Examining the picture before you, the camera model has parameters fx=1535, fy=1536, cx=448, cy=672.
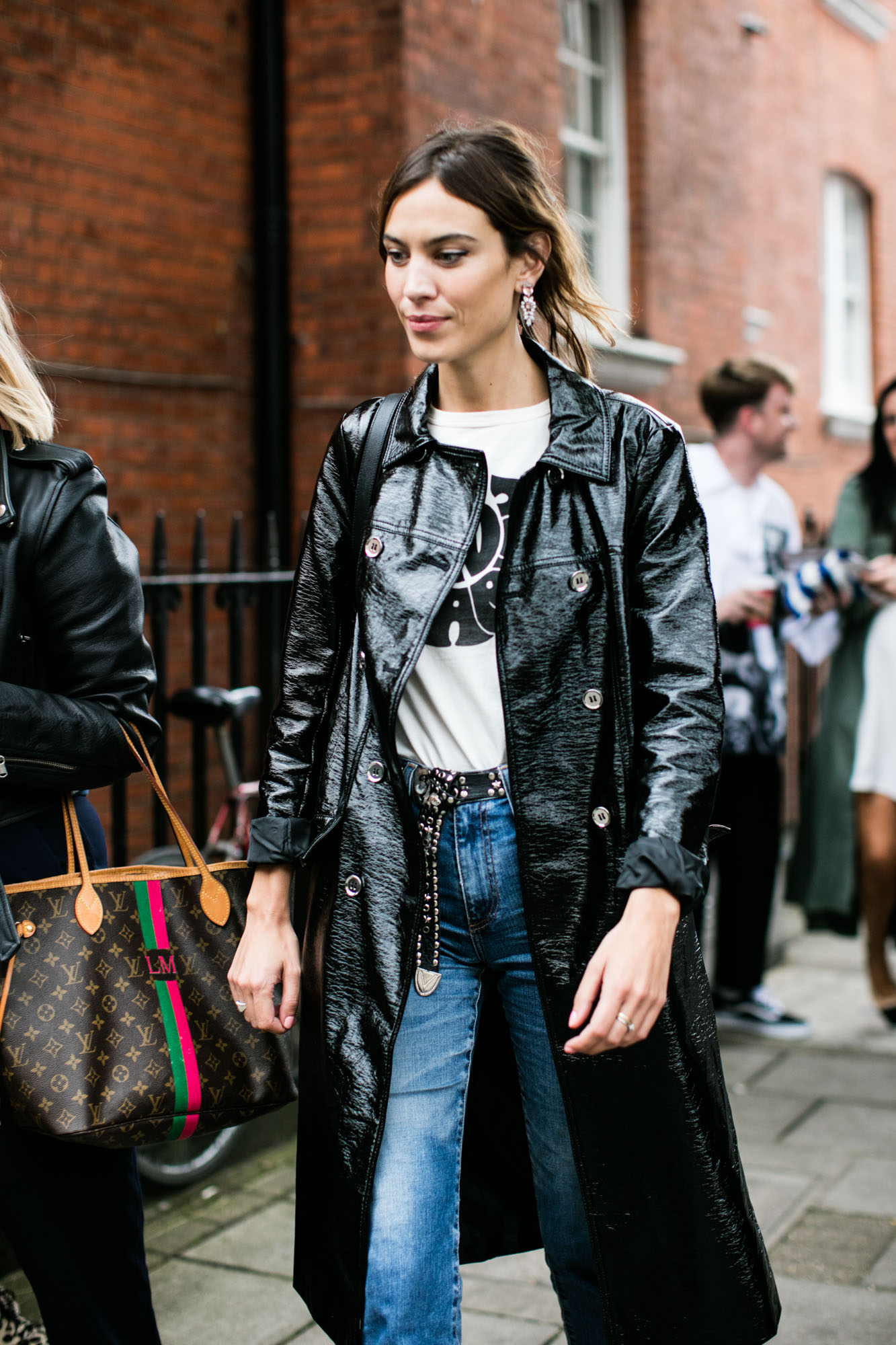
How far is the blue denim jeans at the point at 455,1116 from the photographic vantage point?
2.09 m

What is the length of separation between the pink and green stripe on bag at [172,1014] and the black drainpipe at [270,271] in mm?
4226

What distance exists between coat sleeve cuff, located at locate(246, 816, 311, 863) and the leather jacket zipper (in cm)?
31

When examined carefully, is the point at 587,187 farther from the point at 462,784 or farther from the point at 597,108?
the point at 462,784

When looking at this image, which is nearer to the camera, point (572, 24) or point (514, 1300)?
point (514, 1300)

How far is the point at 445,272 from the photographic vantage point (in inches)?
81.7

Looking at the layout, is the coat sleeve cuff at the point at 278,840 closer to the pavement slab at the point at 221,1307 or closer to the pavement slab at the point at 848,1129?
the pavement slab at the point at 221,1307

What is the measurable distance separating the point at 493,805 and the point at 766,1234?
7.36 feet

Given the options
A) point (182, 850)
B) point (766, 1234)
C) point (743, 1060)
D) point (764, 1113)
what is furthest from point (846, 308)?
point (182, 850)

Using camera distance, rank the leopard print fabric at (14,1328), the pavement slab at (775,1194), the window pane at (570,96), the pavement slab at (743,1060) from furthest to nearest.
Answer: the window pane at (570,96) → the pavement slab at (743,1060) → the pavement slab at (775,1194) → the leopard print fabric at (14,1328)

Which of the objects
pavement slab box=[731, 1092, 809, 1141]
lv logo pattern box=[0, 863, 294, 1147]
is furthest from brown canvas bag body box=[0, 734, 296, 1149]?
pavement slab box=[731, 1092, 809, 1141]

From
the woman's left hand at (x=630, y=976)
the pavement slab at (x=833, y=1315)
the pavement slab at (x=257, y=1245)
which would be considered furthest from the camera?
the pavement slab at (x=257, y=1245)

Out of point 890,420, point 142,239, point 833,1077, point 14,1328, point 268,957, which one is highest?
point 142,239

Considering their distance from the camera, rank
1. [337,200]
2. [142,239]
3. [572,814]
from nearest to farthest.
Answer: [572,814] → [142,239] → [337,200]

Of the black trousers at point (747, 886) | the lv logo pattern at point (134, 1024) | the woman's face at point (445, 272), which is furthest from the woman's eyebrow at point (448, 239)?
the black trousers at point (747, 886)
